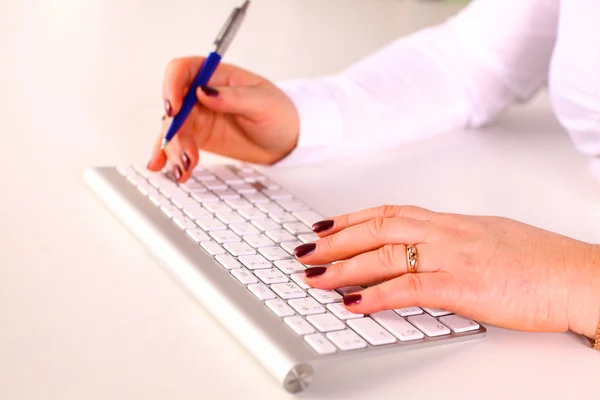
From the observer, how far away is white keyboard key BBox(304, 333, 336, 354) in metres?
0.57

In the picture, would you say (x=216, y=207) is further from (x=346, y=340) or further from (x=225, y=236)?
(x=346, y=340)

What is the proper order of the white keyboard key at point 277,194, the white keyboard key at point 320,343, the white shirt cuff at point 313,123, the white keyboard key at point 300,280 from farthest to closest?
the white shirt cuff at point 313,123
the white keyboard key at point 277,194
the white keyboard key at point 300,280
the white keyboard key at point 320,343

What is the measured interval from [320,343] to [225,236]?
0.21 meters

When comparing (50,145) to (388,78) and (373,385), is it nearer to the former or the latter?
(388,78)

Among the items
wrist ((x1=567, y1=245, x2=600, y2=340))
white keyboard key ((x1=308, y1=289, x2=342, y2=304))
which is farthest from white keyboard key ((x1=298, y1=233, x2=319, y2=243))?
wrist ((x1=567, y1=245, x2=600, y2=340))

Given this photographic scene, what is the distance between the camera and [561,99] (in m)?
1.04

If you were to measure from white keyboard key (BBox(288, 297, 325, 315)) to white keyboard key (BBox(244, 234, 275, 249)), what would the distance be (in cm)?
11

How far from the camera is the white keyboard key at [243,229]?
764 millimetres

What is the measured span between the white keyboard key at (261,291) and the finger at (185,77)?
36cm

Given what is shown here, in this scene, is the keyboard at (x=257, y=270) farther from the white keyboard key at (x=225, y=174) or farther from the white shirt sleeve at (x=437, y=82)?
the white shirt sleeve at (x=437, y=82)

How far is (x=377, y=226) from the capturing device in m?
0.71

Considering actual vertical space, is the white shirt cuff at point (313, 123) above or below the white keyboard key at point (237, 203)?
above

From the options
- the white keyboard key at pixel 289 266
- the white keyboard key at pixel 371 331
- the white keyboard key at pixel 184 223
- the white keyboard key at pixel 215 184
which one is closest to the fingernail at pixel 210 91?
the white keyboard key at pixel 215 184

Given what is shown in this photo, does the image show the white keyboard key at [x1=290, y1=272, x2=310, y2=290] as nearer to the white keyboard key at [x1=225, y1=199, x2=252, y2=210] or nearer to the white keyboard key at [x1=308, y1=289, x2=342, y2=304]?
the white keyboard key at [x1=308, y1=289, x2=342, y2=304]
